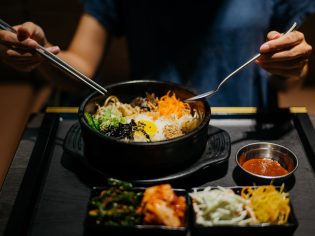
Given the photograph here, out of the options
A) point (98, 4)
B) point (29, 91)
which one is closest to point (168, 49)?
point (98, 4)

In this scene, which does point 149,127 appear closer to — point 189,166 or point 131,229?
point 189,166

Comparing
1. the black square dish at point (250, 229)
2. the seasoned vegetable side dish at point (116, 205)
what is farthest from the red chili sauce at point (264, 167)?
the seasoned vegetable side dish at point (116, 205)

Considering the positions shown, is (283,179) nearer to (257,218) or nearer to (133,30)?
(257,218)

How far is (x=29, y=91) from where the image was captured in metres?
5.07

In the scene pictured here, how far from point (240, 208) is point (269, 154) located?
0.49 meters

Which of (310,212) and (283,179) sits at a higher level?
(283,179)

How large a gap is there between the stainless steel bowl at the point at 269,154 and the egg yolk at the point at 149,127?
1.42 feet

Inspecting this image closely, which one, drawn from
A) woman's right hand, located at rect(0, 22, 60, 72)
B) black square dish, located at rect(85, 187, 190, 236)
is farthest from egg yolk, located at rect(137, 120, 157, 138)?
woman's right hand, located at rect(0, 22, 60, 72)

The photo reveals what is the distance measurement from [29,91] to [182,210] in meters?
3.90

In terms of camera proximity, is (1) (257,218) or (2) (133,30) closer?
Result: (1) (257,218)

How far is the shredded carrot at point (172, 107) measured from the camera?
215cm

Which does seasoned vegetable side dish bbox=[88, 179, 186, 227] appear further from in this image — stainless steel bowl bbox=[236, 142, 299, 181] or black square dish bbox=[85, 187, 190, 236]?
stainless steel bowl bbox=[236, 142, 299, 181]

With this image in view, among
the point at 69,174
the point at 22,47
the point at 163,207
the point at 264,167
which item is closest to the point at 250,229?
the point at 163,207

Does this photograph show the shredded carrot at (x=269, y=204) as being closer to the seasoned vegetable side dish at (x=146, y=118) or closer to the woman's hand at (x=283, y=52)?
the seasoned vegetable side dish at (x=146, y=118)
